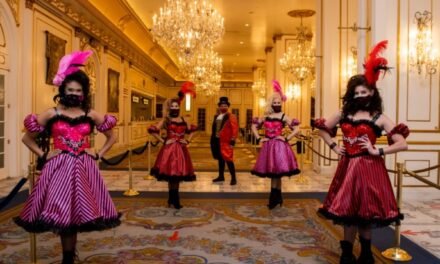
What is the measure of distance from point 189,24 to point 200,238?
534cm

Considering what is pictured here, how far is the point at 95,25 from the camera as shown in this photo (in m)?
11.4

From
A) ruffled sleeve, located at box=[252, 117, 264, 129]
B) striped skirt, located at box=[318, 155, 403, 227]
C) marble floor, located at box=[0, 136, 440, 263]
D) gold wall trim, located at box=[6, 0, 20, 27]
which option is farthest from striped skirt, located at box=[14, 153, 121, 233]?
gold wall trim, located at box=[6, 0, 20, 27]

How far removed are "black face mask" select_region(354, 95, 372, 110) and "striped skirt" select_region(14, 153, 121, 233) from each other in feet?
6.97

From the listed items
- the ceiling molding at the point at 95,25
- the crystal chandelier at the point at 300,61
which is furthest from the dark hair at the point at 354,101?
the crystal chandelier at the point at 300,61

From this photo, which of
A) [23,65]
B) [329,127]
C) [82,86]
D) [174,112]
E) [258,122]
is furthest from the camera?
[23,65]

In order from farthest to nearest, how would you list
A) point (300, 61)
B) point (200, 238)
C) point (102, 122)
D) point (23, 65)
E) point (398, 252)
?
1. point (300, 61)
2. point (23, 65)
3. point (200, 238)
4. point (398, 252)
5. point (102, 122)

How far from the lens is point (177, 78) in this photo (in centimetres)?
3028

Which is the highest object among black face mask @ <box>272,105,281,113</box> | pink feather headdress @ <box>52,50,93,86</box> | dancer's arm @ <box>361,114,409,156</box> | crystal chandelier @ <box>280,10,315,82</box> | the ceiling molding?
the ceiling molding

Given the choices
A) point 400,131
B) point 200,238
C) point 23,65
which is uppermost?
point 23,65

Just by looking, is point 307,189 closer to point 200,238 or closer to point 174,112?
point 174,112

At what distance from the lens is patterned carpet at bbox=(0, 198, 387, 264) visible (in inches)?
144

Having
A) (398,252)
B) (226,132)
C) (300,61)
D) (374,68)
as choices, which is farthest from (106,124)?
(300,61)

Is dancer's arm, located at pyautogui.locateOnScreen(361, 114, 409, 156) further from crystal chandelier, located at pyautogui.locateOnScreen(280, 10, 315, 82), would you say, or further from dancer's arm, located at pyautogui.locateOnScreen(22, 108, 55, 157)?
crystal chandelier, located at pyautogui.locateOnScreen(280, 10, 315, 82)

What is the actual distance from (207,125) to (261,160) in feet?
84.9
